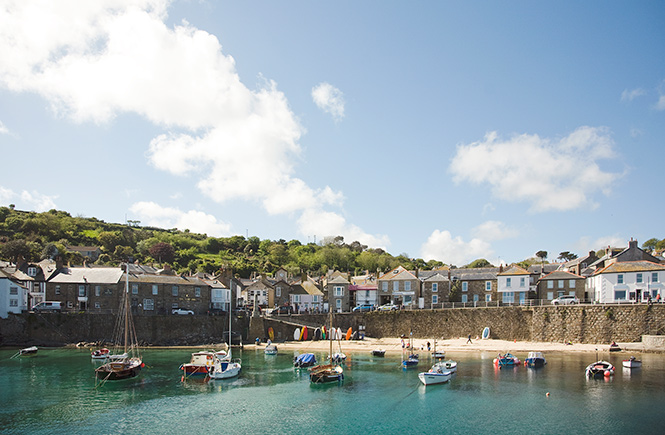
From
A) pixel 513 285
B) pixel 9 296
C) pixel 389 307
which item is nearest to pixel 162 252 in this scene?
pixel 9 296

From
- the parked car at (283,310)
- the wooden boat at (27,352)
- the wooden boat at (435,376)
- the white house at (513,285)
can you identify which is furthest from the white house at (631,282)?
the wooden boat at (27,352)

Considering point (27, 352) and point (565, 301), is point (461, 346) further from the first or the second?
point (27, 352)

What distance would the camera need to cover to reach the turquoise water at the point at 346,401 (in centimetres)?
3088

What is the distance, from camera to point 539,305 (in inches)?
2507

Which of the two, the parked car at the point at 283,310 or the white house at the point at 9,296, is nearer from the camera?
the white house at the point at 9,296

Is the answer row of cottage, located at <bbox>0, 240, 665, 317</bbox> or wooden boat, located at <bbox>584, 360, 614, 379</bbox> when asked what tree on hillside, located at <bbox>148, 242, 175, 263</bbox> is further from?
wooden boat, located at <bbox>584, 360, 614, 379</bbox>

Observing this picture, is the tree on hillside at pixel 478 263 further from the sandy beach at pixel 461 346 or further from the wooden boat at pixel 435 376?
the wooden boat at pixel 435 376

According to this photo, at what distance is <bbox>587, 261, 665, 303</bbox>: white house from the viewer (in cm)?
5822

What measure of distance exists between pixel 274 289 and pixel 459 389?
4700 centimetres

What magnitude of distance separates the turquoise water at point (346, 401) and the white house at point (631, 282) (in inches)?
394

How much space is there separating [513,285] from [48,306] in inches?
2445

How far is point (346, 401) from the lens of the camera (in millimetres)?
36844

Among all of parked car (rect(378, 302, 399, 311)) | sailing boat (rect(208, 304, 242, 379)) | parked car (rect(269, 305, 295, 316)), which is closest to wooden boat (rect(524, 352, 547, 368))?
parked car (rect(378, 302, 399, 311))

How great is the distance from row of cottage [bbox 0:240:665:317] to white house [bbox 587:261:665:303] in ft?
0.32
